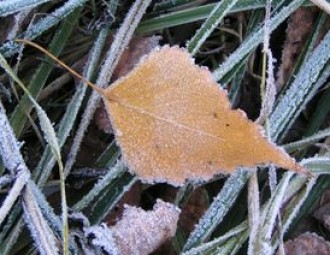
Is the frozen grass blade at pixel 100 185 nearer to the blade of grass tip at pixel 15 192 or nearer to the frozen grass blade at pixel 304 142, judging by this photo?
the blade of grass tip at pixel 15 192

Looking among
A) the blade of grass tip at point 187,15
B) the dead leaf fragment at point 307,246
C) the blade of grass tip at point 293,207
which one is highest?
the blade of grass tip at point 187,15

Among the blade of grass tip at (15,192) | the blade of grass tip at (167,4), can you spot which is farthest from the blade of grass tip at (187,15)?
the blade of grass tip at (15,192)

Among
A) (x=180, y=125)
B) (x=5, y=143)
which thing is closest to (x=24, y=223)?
(x=5, y=143)

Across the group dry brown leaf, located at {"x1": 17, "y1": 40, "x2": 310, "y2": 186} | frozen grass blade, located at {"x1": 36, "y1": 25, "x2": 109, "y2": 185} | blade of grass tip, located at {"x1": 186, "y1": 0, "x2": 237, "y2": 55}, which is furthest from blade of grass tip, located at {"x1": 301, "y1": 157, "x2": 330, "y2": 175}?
frozen grass blade, located at {"x1": 36, "y1": 25, "x2": 109, "y2": 185}

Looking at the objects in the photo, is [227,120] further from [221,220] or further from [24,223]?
[24,223]

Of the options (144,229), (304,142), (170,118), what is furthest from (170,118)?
(304,142)

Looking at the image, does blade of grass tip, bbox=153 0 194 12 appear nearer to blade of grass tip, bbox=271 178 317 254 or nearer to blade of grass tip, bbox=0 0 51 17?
blade of grass tip, bbox=0 0 51 17
